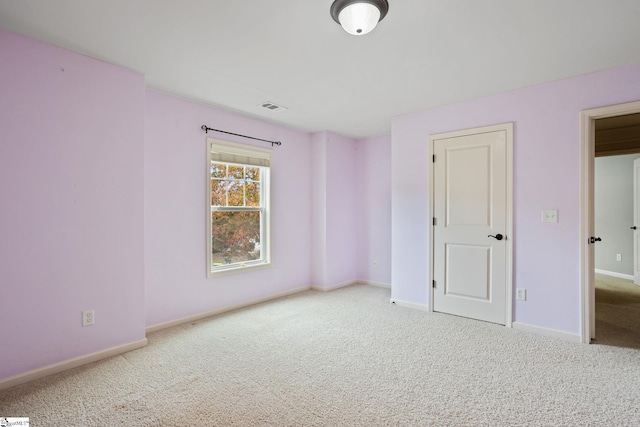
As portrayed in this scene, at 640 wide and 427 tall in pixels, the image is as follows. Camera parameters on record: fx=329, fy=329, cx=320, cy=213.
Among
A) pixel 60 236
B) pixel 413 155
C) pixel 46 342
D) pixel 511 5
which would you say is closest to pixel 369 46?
pixel 511 5

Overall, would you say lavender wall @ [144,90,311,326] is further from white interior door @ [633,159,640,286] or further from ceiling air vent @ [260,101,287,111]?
white interior door @ [633,159,640,286]

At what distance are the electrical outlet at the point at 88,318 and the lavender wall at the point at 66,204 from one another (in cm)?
3

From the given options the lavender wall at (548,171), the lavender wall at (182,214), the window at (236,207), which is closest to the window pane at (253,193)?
the window at (236,207)

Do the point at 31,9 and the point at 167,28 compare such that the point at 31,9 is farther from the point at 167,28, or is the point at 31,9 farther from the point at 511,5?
the point at 511,5

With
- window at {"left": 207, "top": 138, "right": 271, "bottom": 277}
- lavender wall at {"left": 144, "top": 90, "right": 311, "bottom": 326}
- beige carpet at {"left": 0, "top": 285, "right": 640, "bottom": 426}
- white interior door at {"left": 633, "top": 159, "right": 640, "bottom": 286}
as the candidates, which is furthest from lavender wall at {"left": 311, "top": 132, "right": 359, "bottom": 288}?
white interior door at {"left": 633, "top": 159, "right": 640, "bottom": 286}

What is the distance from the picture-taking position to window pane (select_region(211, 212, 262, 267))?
4.11 m

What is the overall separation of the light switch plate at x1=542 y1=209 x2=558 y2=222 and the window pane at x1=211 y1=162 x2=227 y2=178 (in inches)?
142

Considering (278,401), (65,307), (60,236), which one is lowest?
(278,401)

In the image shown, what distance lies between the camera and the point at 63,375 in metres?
2.47

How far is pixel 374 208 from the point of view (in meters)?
5.52

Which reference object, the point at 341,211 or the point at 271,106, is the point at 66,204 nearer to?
the point at 271,106

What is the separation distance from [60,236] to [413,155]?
3726 mm

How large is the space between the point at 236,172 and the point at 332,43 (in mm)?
2339

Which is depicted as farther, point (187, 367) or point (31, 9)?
point (187, 367)
